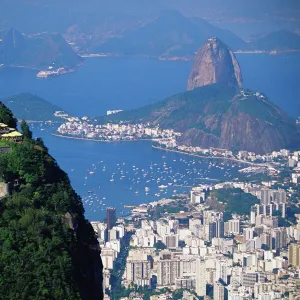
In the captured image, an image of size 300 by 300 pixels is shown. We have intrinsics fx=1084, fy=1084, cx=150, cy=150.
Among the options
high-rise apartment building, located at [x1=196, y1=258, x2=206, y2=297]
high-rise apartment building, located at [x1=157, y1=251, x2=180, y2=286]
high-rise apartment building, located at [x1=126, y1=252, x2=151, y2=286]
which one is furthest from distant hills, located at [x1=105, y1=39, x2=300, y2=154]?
high-rise apartment building, located at [x1=196, y1=258, x2=206, y2=297]

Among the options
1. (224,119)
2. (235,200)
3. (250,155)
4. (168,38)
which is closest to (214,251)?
(235,200)

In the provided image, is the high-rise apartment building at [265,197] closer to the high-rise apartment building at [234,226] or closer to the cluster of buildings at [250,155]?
the high-rise apartment building at [234,226]

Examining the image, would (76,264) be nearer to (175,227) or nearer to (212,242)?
(212,242)

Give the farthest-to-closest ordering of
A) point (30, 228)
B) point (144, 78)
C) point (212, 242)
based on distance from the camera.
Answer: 1. point (144, 78)
2. point (212, 242)
3. point (30, 228)

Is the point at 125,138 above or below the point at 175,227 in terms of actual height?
above

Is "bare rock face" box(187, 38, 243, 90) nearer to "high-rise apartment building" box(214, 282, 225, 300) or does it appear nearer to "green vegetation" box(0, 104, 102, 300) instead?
"high-rise apartment building" box(214, 282, 225, 300)

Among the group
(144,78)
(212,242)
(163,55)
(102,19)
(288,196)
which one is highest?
(102,19)

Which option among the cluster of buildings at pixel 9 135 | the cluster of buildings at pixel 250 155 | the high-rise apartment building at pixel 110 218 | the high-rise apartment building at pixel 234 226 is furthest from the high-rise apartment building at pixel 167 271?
the cluster of buildings at pixel 250 155

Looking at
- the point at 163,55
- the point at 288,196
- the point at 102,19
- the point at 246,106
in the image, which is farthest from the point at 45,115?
the point at 102,19
